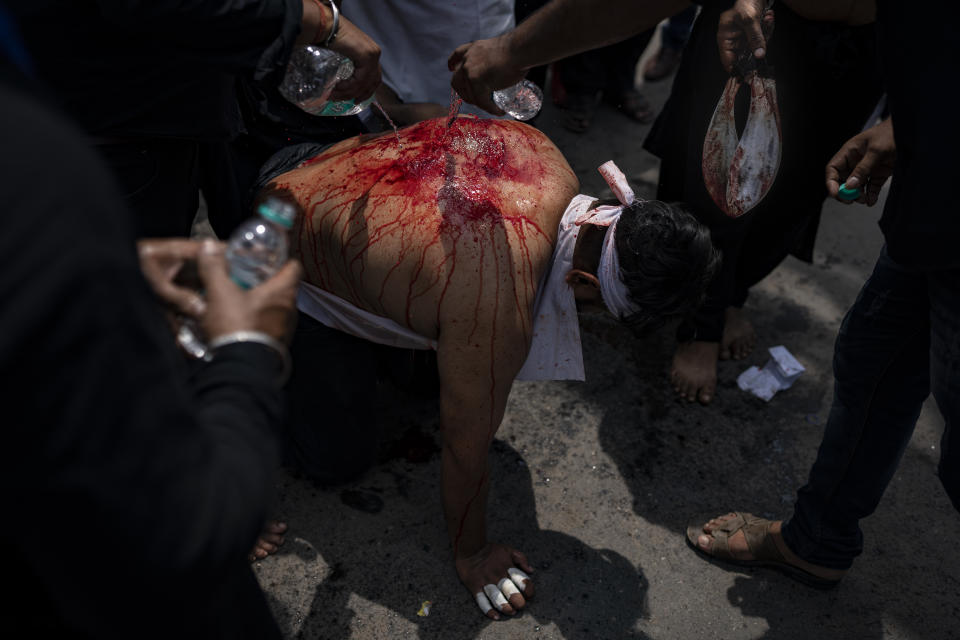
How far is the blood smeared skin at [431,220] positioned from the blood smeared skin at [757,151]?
0.62 m

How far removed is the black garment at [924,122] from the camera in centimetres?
124

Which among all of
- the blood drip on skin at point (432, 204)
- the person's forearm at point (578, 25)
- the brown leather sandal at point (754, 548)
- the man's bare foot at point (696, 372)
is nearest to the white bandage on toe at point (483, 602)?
the blood drip on skin at point (432, 204)

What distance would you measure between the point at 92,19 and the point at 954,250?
1.83 m

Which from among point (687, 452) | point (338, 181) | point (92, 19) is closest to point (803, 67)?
point (687, 452)

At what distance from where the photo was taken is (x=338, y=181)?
6.17 feet

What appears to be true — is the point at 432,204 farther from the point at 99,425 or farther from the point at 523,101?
the point at 99,425

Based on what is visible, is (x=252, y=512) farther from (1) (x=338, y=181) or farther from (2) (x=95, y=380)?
(1) (x=338, y=181)

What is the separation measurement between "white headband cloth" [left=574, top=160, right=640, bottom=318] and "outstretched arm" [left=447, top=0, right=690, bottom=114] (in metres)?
0.37

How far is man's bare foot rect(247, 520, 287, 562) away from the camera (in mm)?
2182

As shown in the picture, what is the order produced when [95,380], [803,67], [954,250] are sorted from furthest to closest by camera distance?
[803,67], [954,250], [95,380]

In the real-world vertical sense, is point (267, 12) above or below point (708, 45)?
above

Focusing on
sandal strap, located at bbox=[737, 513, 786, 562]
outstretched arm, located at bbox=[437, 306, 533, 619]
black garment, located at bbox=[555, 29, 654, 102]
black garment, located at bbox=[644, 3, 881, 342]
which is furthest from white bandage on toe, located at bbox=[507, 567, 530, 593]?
black garment, located at bbox=[555, 29, 654, 102]

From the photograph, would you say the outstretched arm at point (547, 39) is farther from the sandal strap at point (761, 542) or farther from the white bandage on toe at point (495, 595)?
the sandal strap at point (761, 542)

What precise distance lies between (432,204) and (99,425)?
1127mm
